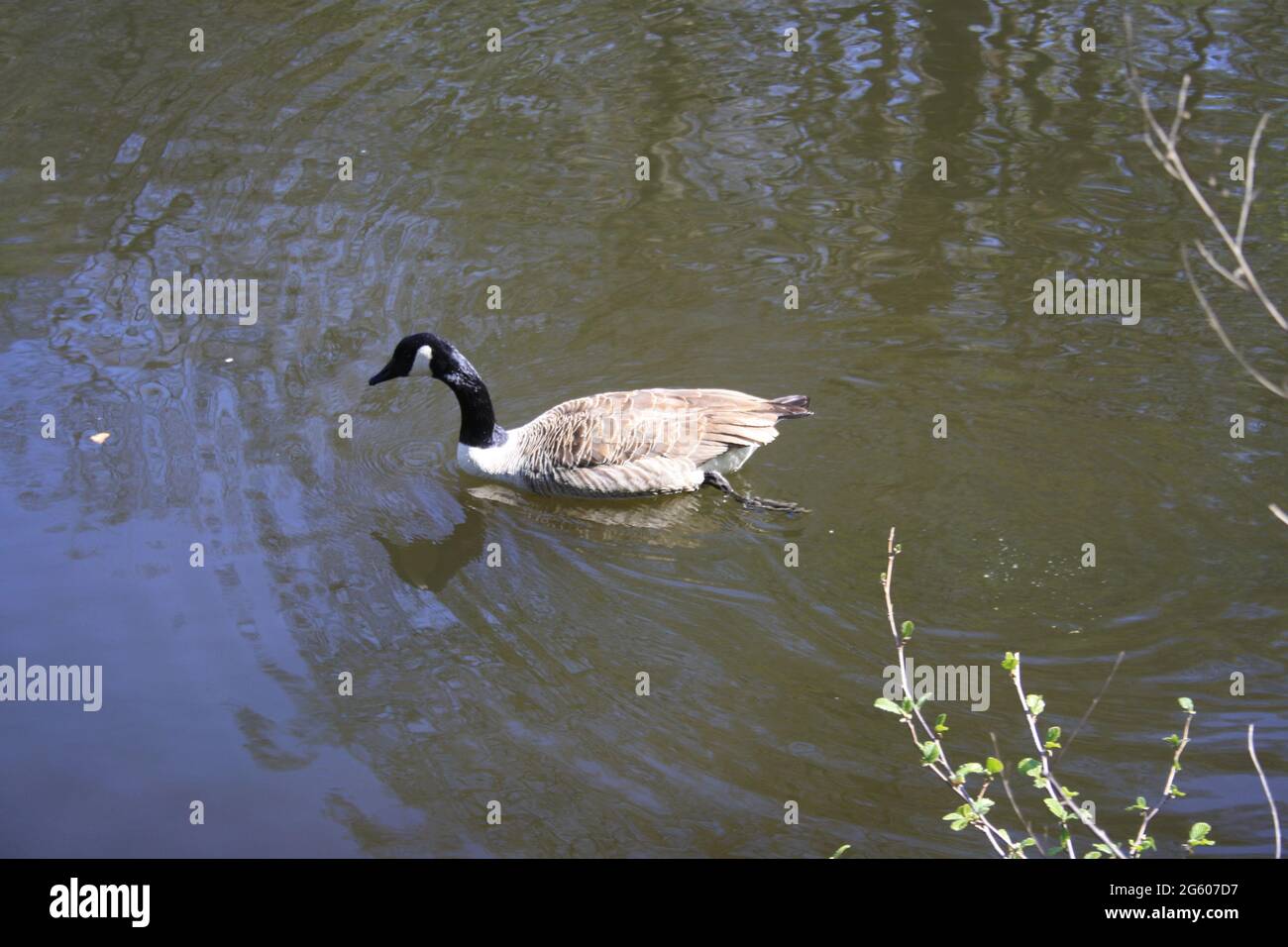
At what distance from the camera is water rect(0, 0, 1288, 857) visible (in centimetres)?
658

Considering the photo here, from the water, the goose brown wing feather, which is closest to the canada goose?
the goose brown wing feather

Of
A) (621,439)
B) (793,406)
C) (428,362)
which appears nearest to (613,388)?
(621,439)

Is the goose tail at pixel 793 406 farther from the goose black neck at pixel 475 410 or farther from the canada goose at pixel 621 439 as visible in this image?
the goose black neck at pixel 475 410

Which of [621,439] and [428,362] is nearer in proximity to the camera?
[621,439]

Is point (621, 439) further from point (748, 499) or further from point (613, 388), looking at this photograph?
point (613, 388)

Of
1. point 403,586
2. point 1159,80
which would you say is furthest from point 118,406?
point 1159,80

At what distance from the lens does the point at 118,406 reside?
32.2 feet

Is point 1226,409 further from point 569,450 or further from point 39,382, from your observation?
point 39,382

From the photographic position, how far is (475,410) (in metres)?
9.29

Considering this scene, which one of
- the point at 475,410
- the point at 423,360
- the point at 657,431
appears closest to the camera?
the point at 657,431

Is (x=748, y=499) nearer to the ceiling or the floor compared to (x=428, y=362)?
nearer to the floor

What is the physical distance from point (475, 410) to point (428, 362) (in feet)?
1.78

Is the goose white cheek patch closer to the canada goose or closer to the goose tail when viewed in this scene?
the canada goose

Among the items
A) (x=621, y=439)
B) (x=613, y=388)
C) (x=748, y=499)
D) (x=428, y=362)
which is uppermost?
(x=428, y=362)
